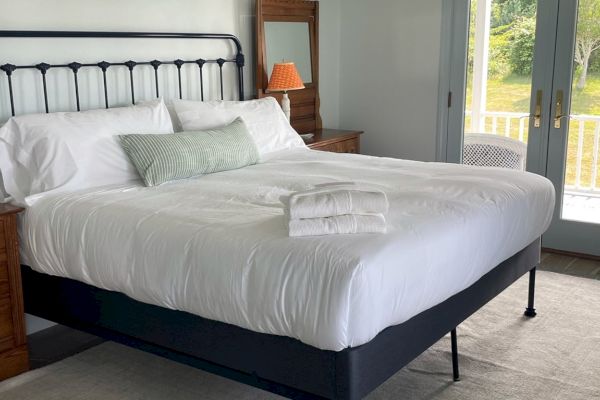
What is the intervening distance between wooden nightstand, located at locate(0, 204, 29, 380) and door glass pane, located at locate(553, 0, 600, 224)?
139 inches

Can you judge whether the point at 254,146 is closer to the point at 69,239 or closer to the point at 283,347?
the point at 69,239

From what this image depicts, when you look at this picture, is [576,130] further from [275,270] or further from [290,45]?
[275,270]

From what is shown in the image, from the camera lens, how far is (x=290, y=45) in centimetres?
500

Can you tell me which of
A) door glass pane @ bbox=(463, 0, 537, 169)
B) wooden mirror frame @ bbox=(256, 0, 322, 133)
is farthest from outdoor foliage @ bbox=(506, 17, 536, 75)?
wooden mirror frame @ bbox=(256, 0, 322, 133)

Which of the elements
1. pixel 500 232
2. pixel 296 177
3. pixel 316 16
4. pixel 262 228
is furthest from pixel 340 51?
pixel 262 228

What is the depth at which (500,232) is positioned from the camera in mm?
2855

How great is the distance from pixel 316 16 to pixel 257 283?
3.39m

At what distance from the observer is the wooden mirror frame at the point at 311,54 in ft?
15.5

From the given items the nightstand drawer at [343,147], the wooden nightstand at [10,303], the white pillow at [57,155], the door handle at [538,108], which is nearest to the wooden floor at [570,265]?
the door handle at [538,108]

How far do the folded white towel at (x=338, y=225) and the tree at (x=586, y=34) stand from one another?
281 cm

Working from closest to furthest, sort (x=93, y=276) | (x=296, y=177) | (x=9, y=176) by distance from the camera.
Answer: (x=93, y=276) < (x=9, y=176) < (x=296, y=177)

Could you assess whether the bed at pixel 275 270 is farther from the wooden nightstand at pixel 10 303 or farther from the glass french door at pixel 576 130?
the glass french door at pixel 576 130

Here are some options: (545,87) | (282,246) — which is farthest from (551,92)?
(282,246)

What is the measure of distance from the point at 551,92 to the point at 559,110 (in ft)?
0.44
